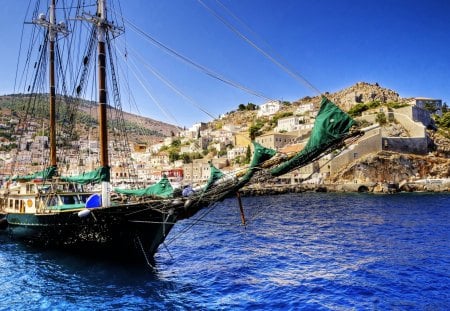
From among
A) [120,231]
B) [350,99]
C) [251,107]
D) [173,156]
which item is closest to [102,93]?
[120,231]

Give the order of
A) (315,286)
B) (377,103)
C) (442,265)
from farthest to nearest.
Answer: (377,103) → (442,265) → (315,286)

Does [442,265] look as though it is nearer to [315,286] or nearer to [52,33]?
[315,286]

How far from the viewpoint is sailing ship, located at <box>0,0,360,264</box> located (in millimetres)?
10976

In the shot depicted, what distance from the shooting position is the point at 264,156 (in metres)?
11.9

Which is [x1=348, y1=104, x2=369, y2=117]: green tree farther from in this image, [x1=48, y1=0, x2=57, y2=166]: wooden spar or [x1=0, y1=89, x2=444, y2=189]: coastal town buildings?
[x1=48, y1=0, x2=57, y2=166]: wooden spar

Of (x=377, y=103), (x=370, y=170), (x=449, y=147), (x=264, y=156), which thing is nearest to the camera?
(x=264, y=156)

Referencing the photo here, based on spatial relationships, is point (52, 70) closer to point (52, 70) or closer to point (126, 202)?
point (52, 70)

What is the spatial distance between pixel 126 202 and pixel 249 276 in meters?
6.06

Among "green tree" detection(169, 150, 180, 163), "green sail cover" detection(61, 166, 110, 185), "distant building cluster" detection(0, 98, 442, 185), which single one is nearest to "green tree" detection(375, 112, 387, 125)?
"distant building cluster" detection(0, 98, 442, 185)

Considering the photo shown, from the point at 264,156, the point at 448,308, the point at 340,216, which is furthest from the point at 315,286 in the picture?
the point at 340,216

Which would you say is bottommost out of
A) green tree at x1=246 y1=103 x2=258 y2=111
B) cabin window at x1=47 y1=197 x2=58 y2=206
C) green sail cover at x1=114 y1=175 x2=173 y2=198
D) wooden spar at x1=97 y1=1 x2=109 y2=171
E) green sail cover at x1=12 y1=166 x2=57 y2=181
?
cabin window at x1=47 y1=197 x2=58 y2=206

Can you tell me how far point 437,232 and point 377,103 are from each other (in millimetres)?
90269

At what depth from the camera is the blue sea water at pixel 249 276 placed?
11195mm

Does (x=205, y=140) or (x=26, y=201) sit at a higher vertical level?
(x=205, y=140)
